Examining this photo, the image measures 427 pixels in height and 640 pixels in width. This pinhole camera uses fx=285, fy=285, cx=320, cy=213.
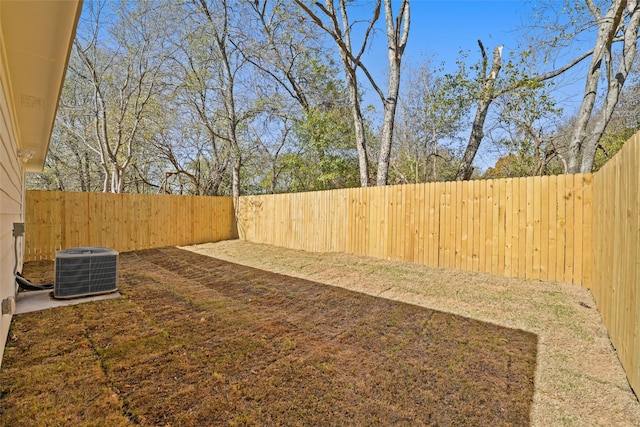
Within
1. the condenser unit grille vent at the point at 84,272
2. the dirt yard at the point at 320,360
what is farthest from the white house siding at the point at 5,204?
the condenser unit grille vent at the point at 84,272

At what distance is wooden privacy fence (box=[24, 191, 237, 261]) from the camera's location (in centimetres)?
649

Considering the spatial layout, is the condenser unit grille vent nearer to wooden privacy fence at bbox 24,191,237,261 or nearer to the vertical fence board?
wooden privacy fence at bbox 24,191,237,261

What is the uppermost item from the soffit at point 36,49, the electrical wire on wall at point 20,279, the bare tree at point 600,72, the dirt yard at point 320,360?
A: the bare tree at point 600,72

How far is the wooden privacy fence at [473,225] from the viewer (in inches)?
159

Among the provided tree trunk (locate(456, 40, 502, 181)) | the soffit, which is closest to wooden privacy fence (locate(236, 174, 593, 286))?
tree trunk (locate(456, 40, 502, 181))

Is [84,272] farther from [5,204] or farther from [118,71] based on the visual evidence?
[118,71]

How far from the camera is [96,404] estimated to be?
5.48 feet

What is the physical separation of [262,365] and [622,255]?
113 inches

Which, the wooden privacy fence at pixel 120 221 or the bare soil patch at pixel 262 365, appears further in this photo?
the wooden privacy fence at pixel 120 221

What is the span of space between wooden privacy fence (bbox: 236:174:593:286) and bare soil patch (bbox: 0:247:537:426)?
199 centimetres

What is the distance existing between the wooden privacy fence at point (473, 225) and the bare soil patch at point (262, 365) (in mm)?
1994

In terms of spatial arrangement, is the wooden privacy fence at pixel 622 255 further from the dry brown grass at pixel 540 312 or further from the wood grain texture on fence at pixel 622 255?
the dry brown grass at pixel 540 312

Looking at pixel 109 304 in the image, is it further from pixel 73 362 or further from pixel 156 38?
pixel 156 38

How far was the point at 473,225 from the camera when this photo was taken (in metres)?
4.90
